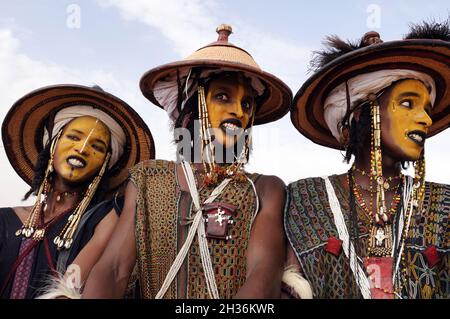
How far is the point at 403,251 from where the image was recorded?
4.18 metres

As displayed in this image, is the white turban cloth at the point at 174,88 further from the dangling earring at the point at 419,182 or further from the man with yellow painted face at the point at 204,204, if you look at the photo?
the dangling earring at the point at 419,182


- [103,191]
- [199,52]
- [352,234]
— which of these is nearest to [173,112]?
[199,52]

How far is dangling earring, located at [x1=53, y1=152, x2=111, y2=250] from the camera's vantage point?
5059mm

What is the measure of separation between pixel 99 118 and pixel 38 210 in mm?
1098

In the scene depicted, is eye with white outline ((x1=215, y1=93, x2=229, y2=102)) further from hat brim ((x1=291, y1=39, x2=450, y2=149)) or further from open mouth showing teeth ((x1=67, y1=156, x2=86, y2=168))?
open mouth showing teeth ((x1=67, y1=156, x2=86, y2=168))

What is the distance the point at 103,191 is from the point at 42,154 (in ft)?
2.47

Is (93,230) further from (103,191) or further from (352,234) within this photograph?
(352,234)

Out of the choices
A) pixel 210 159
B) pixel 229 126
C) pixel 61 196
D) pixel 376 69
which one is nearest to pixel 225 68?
pixel 229 126

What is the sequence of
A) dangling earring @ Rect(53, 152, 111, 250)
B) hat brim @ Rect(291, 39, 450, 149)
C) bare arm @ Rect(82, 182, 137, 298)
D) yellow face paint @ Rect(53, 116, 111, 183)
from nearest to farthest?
1. bare arm @ Rect(82, 182, 137, 298)
2. hat brim @ Rect(291, 39, 450, 149)
3. dangling earring @ Rect(53, 152, 111, 250)
4. yellow face paint @ Rect(53, 116, 111, 183)

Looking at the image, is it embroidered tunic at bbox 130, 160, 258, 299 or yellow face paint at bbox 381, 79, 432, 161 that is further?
yellow face paint at bbox 381, 79, 432, 161

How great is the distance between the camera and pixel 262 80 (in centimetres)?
504

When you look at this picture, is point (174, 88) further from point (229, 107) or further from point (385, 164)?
point (385, 164)

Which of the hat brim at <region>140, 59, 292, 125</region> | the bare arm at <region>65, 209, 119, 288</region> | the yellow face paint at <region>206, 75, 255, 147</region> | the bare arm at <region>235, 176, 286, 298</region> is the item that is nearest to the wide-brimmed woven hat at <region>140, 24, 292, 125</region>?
the hat brim at <region>140, 59, 292, 125</region>

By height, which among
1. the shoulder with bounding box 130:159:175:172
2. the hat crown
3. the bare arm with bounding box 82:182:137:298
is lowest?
the bare arm with bounding box 82:182:137:298
